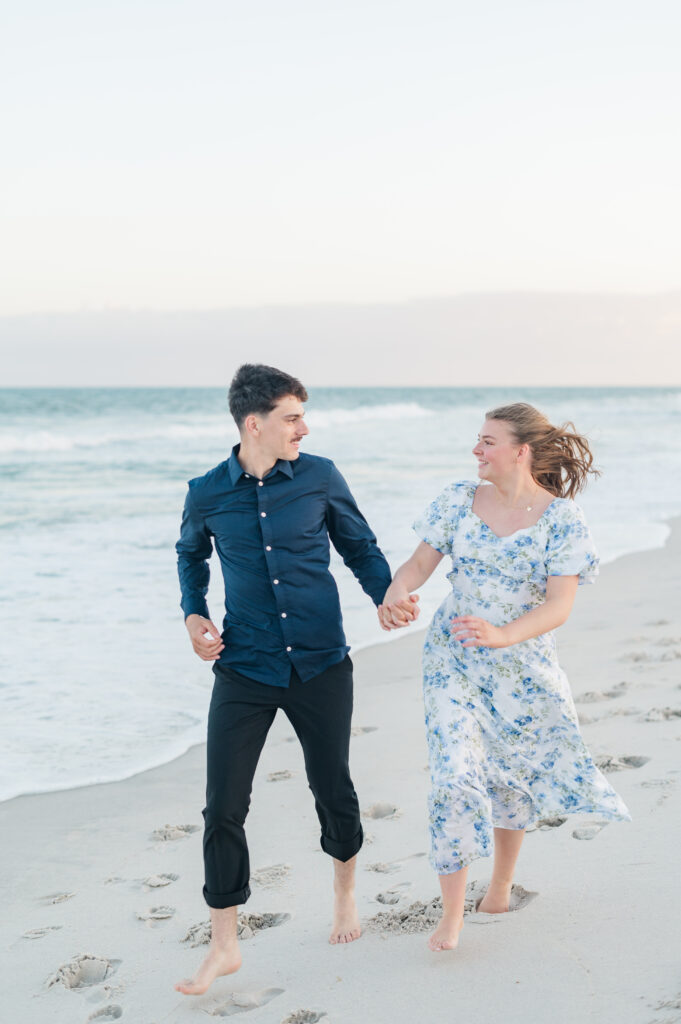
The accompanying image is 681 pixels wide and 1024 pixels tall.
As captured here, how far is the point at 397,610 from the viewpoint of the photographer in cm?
330

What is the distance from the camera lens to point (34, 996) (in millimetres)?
3150

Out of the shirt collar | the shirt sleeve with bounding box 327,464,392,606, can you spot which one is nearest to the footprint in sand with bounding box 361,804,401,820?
the shirt sleeve with bounding box 327,464,392,606

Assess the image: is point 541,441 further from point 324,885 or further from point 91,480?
point 91,480

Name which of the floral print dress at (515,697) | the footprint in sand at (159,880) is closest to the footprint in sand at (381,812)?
the footprint in sand at (159,880)

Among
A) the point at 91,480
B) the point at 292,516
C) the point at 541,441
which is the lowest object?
the point at 91,480

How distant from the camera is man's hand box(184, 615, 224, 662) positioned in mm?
3215

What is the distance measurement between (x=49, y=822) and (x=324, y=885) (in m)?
1.49

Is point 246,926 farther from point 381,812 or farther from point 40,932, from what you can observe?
point 381,812

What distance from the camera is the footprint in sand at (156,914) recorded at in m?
3.61

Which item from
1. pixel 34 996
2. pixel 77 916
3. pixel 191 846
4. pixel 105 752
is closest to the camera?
pixel 34 996

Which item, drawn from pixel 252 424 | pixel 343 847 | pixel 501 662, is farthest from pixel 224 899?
pixel 252 424

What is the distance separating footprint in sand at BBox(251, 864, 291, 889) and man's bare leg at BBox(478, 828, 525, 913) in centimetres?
85

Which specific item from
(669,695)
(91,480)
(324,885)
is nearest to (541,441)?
(324,885)

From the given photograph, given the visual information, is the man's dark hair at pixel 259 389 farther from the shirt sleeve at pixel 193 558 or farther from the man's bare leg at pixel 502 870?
the man's bare leg at pixel 502 870
